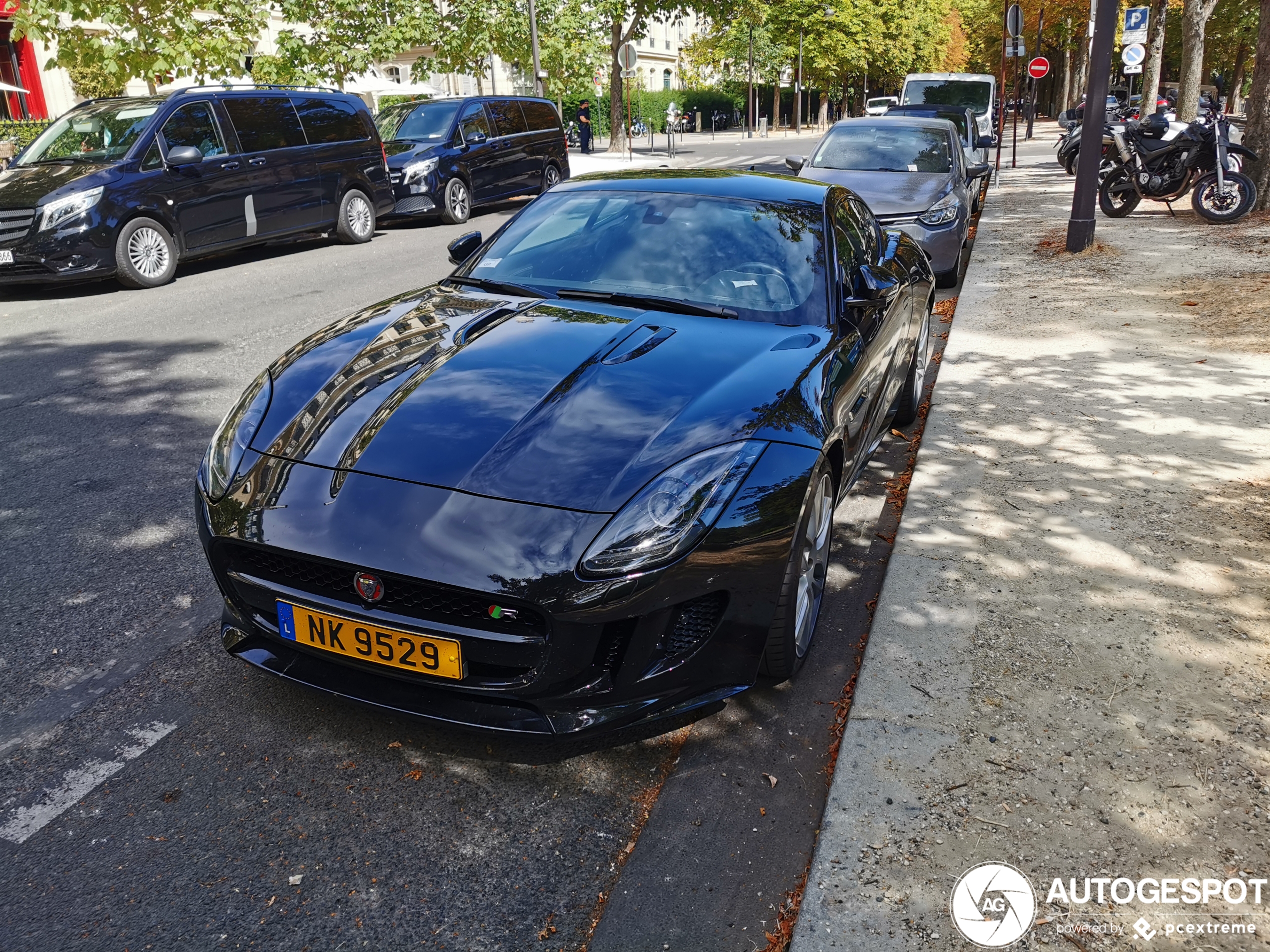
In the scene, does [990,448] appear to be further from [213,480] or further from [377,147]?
[377,147]

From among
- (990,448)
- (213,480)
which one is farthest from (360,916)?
(990,448)

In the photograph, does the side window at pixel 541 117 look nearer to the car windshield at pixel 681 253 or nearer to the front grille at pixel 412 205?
the front grille at pixel 412 205

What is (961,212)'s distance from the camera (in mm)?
9797

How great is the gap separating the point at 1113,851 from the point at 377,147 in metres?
13.2

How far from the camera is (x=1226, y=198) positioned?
12914 millimetres

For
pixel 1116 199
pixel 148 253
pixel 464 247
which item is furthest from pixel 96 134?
pixel 1116 199

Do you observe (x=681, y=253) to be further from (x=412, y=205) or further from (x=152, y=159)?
(x=412, y=205)

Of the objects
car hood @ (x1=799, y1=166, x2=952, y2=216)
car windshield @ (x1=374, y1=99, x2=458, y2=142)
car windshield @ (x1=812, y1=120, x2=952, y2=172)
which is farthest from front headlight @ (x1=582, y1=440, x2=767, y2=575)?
car windshield @ (x1=374, y1=99, x2=458, y2=142)

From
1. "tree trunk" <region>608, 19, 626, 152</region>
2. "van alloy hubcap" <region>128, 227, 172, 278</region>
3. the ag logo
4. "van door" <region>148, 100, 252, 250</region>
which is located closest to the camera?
the ag logo

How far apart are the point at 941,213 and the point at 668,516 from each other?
7.74 m

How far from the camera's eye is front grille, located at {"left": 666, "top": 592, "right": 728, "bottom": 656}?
8.98ft

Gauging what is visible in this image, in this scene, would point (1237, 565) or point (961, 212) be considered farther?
point (961, 212)

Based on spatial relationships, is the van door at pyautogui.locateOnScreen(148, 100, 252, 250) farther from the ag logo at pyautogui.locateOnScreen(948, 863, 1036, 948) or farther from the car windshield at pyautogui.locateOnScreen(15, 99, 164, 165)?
the ag logo at pyautogui.locateOnScreen(948, 863, 1036, 948)

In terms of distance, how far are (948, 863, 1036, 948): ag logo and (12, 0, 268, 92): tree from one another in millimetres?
20381
